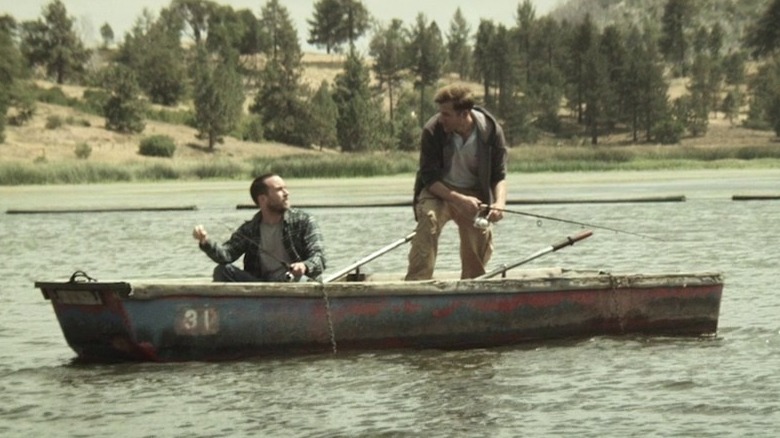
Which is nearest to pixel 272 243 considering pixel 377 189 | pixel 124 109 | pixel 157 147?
pixel 377 189

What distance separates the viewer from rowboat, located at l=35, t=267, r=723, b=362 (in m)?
11.8

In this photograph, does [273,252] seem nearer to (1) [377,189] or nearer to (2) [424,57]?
(1) [377,189]

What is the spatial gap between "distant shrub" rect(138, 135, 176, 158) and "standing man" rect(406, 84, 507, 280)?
3054 inches

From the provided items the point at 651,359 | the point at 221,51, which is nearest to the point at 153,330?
the point at 651,359

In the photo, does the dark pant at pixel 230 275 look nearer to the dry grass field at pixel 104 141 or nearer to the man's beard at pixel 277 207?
the man's beard at pixel 277 207

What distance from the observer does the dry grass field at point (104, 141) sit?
8562 centimetres

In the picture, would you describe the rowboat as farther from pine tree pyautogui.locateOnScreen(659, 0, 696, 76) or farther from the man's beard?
pine tree pyautogui.locateOnScreen(659, 0, 696, 76)

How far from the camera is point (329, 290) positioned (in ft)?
39.6

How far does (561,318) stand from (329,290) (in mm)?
1795

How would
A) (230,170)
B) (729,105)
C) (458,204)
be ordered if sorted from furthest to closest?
(729,105)
(230,170)
(458,204)

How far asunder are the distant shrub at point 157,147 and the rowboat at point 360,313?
3058 inches

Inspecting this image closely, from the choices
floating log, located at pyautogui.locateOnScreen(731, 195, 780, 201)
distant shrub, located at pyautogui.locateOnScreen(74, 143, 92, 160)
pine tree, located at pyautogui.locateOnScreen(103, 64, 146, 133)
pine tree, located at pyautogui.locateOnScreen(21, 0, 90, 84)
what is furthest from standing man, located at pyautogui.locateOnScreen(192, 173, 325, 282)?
pine tree, located at pyautogui.locateOnScreen(21, 0, 90, 84)

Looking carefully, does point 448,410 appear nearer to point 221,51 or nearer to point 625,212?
point 625,212

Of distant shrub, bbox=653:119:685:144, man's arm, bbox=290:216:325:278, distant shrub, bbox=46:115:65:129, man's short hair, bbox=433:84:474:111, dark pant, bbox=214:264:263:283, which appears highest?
man's short hair, bbox=433:84:474:111
